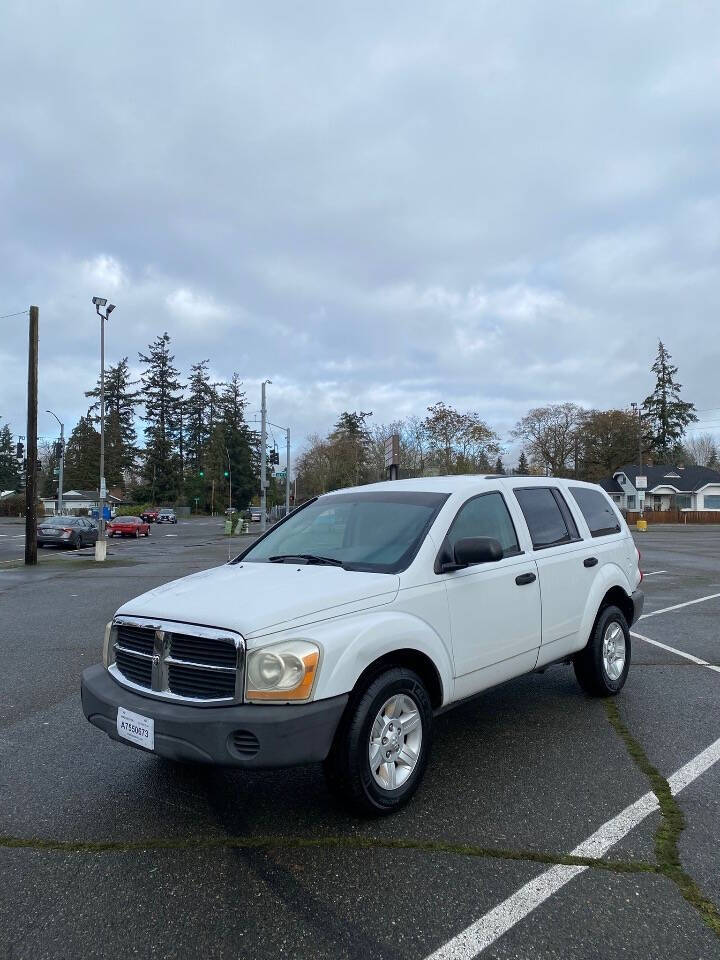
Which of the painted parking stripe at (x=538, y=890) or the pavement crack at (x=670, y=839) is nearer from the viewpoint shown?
the painted parking stripe at (x=538, y=890)

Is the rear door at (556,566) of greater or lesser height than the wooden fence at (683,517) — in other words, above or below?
above

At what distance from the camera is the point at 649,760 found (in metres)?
4.35

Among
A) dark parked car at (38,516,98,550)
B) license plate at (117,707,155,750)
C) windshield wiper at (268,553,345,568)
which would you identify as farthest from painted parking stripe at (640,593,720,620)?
dark parked car at (38,516,98,550)

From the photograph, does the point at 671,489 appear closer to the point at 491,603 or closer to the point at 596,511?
the point at 596,511

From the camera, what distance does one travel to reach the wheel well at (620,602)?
579 centimetres

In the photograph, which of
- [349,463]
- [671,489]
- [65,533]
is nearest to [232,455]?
[349,463]

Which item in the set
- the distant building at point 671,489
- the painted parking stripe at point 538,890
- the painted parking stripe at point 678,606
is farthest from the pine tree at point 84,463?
the painted parking stripe at point 538,890

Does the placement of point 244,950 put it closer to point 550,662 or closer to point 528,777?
point 528,777

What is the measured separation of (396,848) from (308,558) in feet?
5.72

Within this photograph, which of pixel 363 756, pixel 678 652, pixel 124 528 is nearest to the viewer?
pixel 363 756

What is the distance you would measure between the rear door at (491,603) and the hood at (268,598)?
0.58 metres

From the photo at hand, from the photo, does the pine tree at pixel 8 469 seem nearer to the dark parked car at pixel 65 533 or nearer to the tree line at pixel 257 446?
the tree line at pixel 257 446

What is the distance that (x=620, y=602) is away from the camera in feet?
19.7

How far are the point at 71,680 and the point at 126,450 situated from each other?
102 meters
